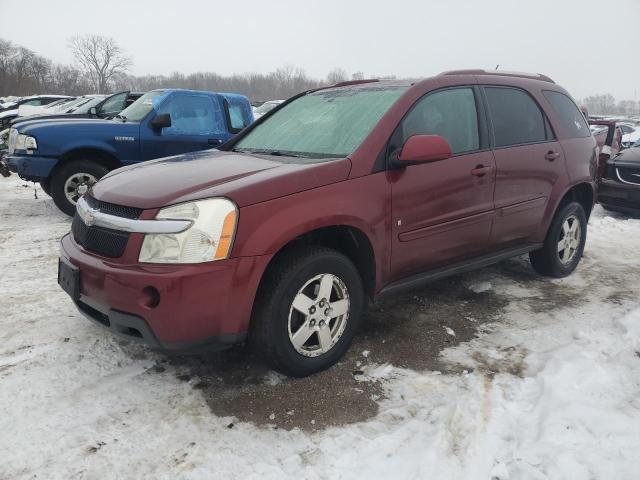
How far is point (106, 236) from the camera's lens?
2584mm

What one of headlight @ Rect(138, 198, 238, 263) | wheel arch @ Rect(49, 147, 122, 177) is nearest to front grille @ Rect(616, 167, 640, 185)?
headlight @ Rect(138, 198, 238, 263)

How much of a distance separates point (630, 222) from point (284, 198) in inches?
254

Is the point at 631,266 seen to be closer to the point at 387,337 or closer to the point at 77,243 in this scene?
the point at 387,337

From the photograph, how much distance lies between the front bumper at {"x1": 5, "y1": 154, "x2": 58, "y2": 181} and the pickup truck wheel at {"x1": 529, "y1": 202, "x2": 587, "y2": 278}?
19.2 ft

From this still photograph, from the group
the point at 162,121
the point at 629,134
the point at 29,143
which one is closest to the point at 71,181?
the point at 29,143

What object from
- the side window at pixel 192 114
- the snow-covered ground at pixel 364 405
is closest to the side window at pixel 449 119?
the snow-covered ground at pixel 364 405

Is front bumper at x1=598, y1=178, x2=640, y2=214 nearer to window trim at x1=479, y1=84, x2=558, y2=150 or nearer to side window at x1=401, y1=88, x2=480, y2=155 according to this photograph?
window trim at x1=479, y1=84, x2=558, y2=150

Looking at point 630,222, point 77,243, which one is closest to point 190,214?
point 77,243

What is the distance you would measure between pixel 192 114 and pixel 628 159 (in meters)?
6.55

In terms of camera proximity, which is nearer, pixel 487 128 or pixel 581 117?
pixel 487 128

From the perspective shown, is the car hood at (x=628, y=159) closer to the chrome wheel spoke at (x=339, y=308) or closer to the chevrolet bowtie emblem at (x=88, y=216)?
the chrome wheel spoke at (x=339, y=308)

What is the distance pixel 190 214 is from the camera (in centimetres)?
244

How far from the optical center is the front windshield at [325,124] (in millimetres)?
3160

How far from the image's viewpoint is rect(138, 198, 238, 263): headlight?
2.39m
